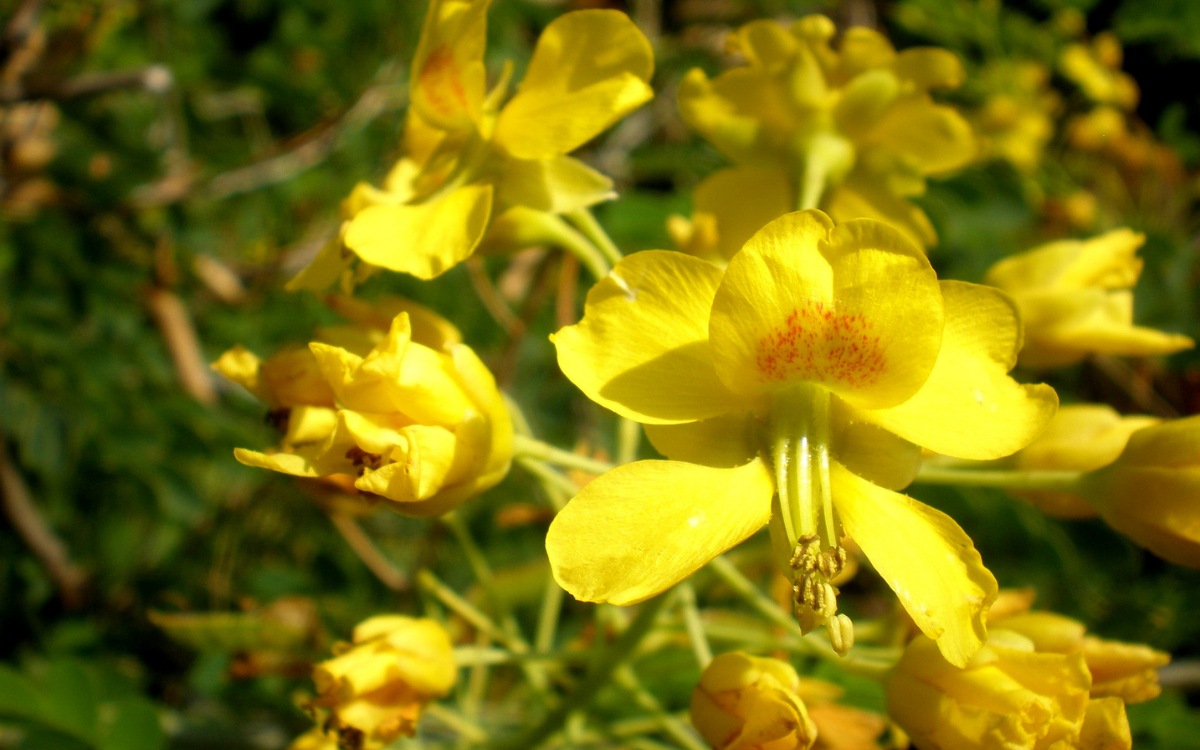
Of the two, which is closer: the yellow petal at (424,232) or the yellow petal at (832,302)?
the yellow petal at (832,302)

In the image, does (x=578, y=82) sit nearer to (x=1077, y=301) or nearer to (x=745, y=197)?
(x=745, y=197)

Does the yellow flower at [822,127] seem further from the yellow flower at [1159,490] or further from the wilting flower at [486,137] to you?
the yellow flower at [1159,490]

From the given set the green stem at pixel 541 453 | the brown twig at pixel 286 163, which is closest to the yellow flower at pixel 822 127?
the green stem at pixel 541 453

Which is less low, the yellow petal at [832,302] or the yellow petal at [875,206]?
the yellow petal at [832,302]

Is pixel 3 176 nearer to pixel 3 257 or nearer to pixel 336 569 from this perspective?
pixel 3 257

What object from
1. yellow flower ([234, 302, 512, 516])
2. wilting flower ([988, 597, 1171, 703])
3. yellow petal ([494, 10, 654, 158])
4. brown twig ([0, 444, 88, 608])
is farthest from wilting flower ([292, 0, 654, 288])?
brown twig ([0, 444, 88, 608])

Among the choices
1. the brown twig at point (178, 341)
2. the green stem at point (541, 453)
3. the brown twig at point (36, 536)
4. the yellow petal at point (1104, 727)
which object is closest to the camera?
the yellow petal at point (1104, 727)
